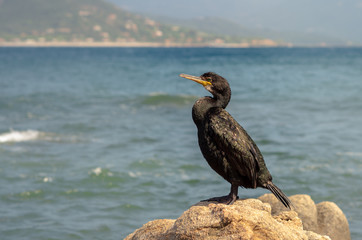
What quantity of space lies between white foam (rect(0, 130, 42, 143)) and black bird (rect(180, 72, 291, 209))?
12960 mm

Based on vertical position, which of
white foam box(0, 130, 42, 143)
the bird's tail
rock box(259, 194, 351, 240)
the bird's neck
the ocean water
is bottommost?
white foam box(0, 130, 42, 143)

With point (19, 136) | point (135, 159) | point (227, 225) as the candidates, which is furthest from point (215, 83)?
point (19, 136)

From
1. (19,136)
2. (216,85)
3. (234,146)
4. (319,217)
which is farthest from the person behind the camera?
(19,136)

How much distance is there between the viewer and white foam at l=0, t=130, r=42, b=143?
17484 millimetres

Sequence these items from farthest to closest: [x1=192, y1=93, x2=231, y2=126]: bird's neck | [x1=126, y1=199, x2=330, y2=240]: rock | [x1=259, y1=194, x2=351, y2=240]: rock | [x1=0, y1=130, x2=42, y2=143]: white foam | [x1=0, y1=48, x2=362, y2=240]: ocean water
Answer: [x1=0, y1=130, x2=42, y2=143]: white foam → [x1=0, y1=48, x2=362, y2=240]: ocean water → [x1=259, y1=194, x2=351, y2=240]: rock → [x1=192, y1=93, x2=231, y2=126]: bird's neck → [x1=126, y1=199, x2=330, y2=240]: rock

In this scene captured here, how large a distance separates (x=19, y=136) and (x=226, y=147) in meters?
13.9

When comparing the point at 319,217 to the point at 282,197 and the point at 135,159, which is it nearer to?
the point at 282,197

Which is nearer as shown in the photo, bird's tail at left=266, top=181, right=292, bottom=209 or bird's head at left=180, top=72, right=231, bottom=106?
bird's tail at left=266, top=181, right=292, bottom=209

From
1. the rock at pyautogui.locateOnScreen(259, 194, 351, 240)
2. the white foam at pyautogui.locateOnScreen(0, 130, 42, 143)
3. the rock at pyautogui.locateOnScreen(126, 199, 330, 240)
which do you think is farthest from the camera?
the white foam at pyautogui.locateOnScreen(0, 130, 42, 143)

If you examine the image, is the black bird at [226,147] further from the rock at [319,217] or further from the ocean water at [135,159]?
the ocean water at [135,159]

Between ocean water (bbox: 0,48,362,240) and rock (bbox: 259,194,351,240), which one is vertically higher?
rock (bbox: 259,194,351,240)

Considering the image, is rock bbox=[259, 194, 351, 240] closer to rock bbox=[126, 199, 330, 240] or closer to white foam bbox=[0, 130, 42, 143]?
rock bbox=[126, 199, 330, 240]

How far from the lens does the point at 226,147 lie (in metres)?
Answer: 5.59

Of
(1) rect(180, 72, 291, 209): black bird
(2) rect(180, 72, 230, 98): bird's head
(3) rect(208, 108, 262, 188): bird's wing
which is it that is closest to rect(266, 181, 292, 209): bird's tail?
(1) rect(180, 72, 291, 209): black bird
